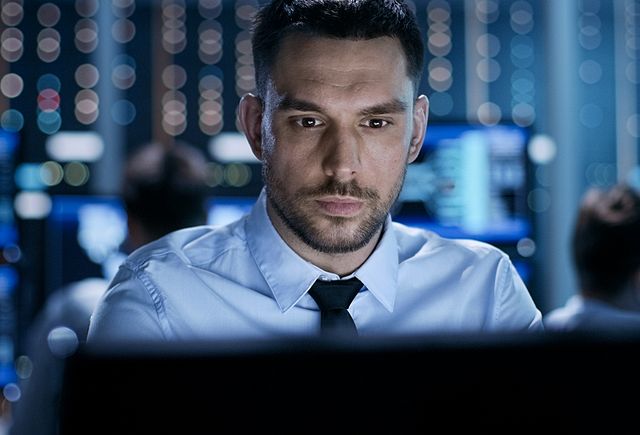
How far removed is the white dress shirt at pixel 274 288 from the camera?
1.54m

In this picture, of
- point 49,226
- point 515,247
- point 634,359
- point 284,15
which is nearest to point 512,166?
point 515,247

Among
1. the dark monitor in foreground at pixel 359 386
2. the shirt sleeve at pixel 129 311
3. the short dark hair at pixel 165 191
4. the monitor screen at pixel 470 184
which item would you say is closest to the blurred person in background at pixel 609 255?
the monitor screen at pixel 470 184

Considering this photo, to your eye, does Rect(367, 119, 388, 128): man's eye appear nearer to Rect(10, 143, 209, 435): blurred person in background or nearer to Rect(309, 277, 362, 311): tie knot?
Rect(309, 277, 362, 311): tie knot

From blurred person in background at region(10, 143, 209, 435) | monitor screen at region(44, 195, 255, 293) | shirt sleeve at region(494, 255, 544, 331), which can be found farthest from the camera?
monitor screen at region(44, 195, 255, 293)

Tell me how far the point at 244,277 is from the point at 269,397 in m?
1.09

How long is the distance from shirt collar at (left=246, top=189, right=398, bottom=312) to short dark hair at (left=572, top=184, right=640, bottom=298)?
1215 mm

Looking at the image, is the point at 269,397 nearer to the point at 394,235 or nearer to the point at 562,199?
the point at 394,235

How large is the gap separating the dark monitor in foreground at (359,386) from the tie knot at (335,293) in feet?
3.29

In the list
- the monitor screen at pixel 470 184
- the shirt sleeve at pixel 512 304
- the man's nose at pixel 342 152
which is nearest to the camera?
the man's nose at pixel 342 152

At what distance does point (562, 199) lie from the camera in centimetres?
455

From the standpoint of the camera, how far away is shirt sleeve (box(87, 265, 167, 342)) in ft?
4.79

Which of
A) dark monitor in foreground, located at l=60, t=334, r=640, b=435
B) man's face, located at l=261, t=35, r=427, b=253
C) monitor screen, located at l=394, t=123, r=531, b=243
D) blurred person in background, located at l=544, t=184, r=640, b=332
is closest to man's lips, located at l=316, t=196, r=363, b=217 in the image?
man's face, located at l=261, t=35, r=427, b=253

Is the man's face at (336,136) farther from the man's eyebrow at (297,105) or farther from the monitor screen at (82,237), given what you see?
the monitor screen at (82,237)

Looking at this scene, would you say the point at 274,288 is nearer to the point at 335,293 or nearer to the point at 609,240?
the point at 335,293
